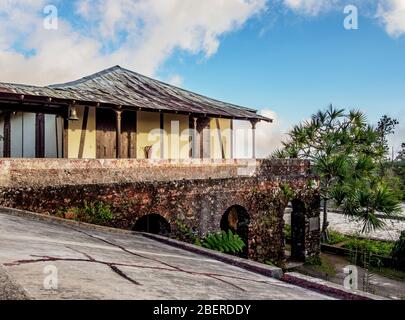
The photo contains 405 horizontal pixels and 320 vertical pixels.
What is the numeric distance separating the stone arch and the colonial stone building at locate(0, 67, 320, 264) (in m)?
0.04

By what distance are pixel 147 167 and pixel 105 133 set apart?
13.8ft

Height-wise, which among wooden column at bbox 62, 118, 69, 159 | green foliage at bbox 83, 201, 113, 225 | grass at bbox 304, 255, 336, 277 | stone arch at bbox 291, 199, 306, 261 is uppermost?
wooden column at bbox 62, 118, 69, 159

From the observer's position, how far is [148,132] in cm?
1423

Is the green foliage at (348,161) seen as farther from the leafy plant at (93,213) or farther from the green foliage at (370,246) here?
the leafy plant at (93,213)

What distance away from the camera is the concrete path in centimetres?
228

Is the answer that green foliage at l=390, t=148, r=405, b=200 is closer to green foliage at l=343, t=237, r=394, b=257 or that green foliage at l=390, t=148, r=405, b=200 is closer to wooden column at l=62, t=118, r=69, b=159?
green foliage at l=343, t=237, r=394, b=257

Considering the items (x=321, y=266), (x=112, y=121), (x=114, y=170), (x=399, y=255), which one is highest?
(x=112, y=121)

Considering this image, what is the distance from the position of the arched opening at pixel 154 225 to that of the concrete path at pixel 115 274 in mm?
5005

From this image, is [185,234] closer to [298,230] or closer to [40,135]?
[298,230]

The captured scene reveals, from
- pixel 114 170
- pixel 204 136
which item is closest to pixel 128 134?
pixel 204 136

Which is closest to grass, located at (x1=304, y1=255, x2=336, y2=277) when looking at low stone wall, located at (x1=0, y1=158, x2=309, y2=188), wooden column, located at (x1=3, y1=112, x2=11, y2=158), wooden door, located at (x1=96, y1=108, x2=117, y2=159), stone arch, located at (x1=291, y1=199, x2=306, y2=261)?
stone arch, located at (x1=291, y1=199, x2=306, y2=261)

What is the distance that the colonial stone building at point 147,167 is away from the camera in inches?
321
